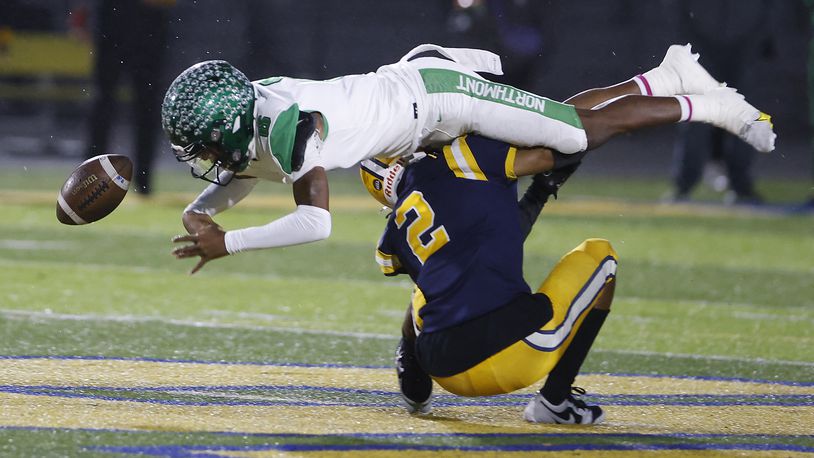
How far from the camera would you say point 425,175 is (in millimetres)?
4086

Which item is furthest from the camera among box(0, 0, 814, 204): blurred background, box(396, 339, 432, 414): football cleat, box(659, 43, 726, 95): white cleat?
box(0, 0, 814, 204): blurred background

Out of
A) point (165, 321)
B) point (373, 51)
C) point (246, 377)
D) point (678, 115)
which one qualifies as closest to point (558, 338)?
point (678, 115)

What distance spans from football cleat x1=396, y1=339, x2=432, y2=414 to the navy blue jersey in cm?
26

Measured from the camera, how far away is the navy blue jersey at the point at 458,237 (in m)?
3.87

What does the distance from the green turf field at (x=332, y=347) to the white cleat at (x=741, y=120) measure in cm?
90

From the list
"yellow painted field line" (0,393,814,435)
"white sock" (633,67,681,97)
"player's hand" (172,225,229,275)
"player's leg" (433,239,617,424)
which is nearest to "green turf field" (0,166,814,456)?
"yellow painted field line" (0,393,814,435)

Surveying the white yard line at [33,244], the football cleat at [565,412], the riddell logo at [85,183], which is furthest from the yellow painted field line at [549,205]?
the football cleat at [565,412]

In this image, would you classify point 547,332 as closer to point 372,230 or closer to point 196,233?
point 196,233

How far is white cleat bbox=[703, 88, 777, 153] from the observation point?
4.73 metres

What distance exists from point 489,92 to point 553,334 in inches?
36.0

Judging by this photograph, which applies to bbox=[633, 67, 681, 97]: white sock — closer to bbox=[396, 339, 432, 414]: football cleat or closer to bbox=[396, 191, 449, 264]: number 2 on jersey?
bbox=[396, 191, 449, 264]: number 2 on jersey

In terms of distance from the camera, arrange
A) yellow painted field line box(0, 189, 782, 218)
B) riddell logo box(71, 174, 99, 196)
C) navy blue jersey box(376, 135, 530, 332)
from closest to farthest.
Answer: navy blue jersey box(376, 135, 530, 332) → riddell logo box(71, 174, 99, 196) → yellow painted field line box(0, 189, 782, 218)

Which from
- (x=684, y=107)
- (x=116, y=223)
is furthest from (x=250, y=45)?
(x=684, y=107)

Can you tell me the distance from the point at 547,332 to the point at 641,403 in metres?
0.76
